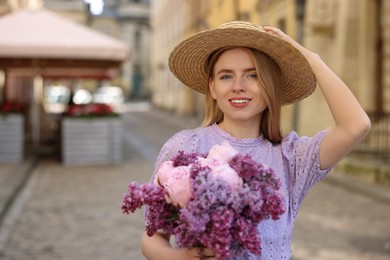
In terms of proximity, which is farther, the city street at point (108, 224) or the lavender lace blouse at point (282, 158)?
the city street at point (108, 224)

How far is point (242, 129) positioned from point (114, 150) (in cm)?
1177

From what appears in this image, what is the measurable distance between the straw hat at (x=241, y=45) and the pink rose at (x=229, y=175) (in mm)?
544

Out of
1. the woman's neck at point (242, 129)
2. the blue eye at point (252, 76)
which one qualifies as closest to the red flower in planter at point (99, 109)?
the woman's neck at point (242, 129)

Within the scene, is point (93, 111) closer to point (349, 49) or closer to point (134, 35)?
point (349, 49)

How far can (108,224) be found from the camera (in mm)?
7395

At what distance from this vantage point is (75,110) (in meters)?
14.2

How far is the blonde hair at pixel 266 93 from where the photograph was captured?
7.54 ft

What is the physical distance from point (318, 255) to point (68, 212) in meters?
3.41

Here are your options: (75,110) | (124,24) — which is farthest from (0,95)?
(124,24)

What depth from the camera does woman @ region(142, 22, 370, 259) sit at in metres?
2.23

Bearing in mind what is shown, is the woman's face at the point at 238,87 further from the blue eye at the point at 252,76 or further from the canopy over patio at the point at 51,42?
the canopy over patio at the point at 51,42

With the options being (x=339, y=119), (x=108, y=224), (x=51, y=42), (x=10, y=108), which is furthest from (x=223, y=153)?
(x=10, y=108)

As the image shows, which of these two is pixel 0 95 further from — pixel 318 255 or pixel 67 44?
pixel 318 255

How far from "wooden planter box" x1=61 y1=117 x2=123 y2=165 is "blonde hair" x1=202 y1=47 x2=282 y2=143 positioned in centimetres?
1143
